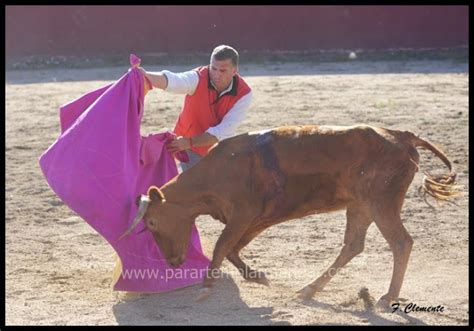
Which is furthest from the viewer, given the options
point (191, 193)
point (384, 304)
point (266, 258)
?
point (266, 258)

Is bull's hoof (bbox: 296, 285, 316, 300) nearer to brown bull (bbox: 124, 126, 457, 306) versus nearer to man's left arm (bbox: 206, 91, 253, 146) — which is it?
brown bull (bbox: 124, 126, 457, 306)

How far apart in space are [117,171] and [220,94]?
692 mm

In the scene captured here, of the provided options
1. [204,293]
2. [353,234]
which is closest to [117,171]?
[204,293]

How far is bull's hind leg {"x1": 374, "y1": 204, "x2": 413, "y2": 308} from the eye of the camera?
197 inches

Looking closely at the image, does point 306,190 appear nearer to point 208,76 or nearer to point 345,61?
point 208,76

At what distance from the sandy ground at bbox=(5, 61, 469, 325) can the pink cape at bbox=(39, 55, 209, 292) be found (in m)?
0.15

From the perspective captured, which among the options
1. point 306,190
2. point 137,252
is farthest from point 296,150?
point 137,252

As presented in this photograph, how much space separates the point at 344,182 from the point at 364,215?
337mm

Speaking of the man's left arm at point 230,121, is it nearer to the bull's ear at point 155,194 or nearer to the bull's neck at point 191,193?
the bull's neck at point 191,193

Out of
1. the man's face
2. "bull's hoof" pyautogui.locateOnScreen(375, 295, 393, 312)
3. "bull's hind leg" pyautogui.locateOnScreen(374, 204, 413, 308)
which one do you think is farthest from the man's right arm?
"bull's hoof" pyautogui.locateOnScreen(375, 295, 393, 312)

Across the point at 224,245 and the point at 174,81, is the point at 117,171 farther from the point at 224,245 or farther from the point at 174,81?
the point at 224,245

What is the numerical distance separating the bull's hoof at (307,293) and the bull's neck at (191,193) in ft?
2.05

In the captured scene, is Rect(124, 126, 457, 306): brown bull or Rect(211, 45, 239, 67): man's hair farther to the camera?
Rect(211, 45, 239, 67): man's hair

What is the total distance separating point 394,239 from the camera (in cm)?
503
